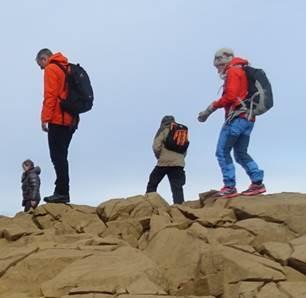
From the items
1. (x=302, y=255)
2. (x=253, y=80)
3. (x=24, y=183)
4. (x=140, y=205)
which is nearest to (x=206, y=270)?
(x=302, y=255)

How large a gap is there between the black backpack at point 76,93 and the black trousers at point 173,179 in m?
2.63

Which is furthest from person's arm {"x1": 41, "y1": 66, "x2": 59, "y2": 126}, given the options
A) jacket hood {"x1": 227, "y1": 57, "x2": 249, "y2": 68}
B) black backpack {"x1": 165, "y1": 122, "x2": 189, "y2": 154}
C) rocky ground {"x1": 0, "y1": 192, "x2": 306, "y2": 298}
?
jacket hood {"x1": 227, "y1": 57, "x2": 249, "y2": 68}

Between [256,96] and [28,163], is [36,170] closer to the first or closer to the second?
[28,163]

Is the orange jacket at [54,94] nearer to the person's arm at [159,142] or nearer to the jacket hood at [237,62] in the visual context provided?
the person's arm at [159,142]

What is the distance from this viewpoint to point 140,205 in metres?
13.0

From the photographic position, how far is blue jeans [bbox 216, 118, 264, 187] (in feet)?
42.5

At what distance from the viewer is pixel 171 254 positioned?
963cm

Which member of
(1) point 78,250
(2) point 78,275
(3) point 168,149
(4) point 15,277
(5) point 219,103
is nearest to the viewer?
(2) point 78,275

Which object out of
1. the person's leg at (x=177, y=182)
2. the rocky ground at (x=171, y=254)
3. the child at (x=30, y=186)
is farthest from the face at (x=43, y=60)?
the child at (x=30, y=186)

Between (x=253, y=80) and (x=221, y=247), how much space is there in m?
4.51

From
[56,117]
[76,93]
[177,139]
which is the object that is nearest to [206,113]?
[177,139]

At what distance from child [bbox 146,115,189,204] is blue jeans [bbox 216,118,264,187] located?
1.65 m

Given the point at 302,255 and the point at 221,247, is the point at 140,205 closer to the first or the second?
the point at 221,247

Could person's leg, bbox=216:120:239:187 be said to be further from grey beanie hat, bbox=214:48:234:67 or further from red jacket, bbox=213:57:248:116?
grey beanie hat, bbox=214:48:234:67
